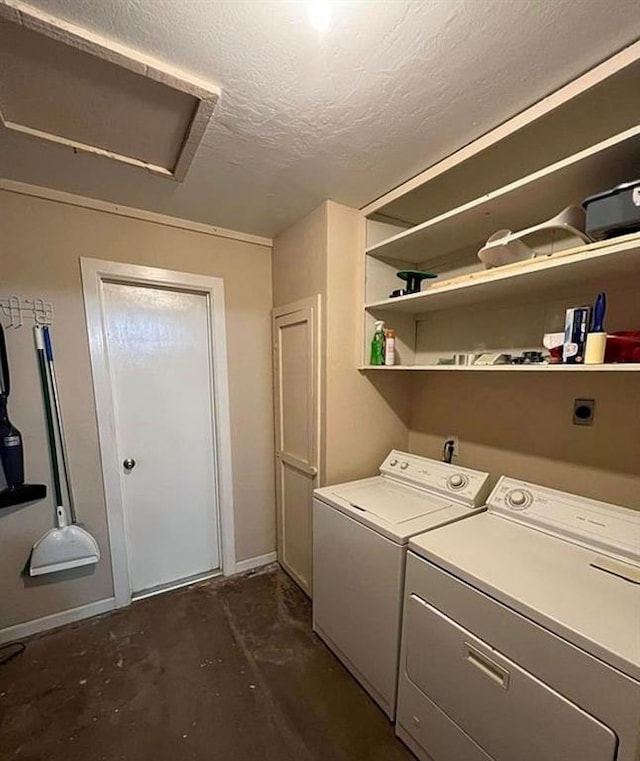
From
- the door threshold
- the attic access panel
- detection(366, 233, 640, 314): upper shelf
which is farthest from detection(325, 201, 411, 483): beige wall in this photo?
the door threshold

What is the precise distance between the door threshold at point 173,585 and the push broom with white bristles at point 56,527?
1.54 feet

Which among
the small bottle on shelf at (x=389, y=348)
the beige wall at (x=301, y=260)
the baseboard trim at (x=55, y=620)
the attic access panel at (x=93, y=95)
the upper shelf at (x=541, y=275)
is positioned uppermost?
the attic access panel at (x=93, y=95)

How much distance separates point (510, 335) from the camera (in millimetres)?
1688

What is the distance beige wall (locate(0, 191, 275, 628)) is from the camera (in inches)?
68.7

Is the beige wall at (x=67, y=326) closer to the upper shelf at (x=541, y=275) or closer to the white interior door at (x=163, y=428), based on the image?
the white interior door at (x=163, y=428)

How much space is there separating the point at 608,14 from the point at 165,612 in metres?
3.11

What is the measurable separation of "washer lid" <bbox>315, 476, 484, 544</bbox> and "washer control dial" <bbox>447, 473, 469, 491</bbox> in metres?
0.08

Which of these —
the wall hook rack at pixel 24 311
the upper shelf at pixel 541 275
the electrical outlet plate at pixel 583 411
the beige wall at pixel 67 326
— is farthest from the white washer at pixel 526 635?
the wall hook rack at pixel 24 311

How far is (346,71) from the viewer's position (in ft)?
3.40

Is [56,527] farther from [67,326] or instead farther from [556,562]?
[556,562]

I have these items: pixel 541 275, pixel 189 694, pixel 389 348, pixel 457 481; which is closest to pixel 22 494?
pixel 189 694

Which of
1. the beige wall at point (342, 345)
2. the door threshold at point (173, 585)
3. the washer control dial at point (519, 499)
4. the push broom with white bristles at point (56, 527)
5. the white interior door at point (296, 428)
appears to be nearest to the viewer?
the washer control dial at point (519, 499)

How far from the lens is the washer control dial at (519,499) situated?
4.72 ft

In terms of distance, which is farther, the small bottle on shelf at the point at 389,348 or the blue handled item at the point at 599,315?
the small bottle on shelf at the point at 389,348
